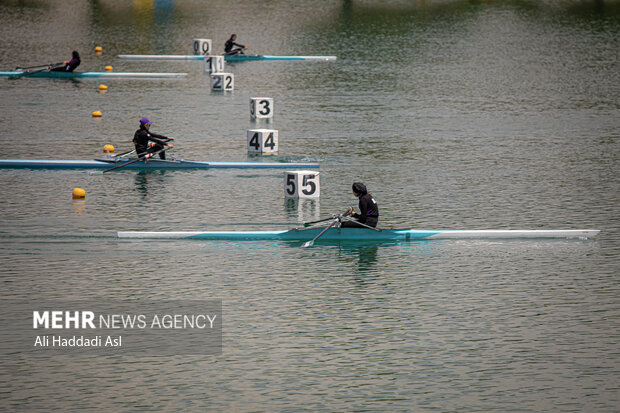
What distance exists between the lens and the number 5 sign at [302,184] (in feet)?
82.8

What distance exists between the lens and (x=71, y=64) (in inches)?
1949

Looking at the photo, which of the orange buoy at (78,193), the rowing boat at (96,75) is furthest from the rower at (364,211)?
the rowing boat at (96,75)

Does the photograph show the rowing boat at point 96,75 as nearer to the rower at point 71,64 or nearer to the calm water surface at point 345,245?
the rower at point 71,64

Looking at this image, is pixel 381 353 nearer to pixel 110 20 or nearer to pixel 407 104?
pixel 407 104

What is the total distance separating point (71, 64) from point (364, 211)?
31.8 m

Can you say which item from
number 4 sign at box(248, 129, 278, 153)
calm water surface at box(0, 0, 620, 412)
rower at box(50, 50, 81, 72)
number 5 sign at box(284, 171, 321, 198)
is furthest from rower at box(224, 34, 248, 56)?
number 5 sign at box(284, 171, 321, 198)

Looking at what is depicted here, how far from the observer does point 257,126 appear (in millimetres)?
37750

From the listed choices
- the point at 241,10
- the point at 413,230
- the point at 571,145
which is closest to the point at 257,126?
the point at 571,145

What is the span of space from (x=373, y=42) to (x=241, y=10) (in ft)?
76.7

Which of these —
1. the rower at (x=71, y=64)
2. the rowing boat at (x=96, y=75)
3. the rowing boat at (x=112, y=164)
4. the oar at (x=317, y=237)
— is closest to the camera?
the oar at (x=317, y=237)

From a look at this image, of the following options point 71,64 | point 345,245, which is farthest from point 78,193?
point 71,64

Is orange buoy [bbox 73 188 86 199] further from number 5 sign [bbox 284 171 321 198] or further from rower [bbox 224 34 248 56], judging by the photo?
rower [bbox 224 34 248 56]

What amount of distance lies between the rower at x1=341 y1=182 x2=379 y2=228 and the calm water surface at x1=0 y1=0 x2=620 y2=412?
2.44 ft

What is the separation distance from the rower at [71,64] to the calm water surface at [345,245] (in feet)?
2.33
